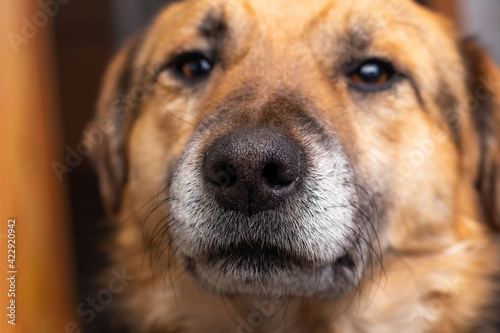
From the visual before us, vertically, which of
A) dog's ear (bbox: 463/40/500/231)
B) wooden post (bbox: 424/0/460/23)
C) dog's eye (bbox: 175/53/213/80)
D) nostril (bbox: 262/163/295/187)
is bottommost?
dog's ear (bbox: 463/40/500/231)

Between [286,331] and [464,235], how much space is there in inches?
37.4

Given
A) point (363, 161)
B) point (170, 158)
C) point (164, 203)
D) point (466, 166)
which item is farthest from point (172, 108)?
point (466, 166)

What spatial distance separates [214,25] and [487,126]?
1382mm

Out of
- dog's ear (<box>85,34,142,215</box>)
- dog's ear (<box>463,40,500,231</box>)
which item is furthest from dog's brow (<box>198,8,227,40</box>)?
dog's ear (<box>463,40,500,231</box>)

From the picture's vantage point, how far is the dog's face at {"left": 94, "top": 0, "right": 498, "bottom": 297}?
175 centimetres

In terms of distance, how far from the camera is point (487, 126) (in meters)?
2.66

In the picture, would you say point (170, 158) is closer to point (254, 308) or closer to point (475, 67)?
point (254, 308)

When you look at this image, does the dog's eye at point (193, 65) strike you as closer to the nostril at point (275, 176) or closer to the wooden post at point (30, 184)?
the wooden post at point (30, 184)

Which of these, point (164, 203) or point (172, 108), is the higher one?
point (172, 108)

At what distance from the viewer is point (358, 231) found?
78.1 inches

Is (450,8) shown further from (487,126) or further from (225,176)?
(225,176)

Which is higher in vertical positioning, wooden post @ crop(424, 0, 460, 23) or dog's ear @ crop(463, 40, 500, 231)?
wooden post @ crop(424, 0, 460, 23)

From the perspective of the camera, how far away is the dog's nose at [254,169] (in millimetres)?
1613

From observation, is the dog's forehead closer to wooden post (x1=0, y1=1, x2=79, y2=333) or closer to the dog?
the dog
